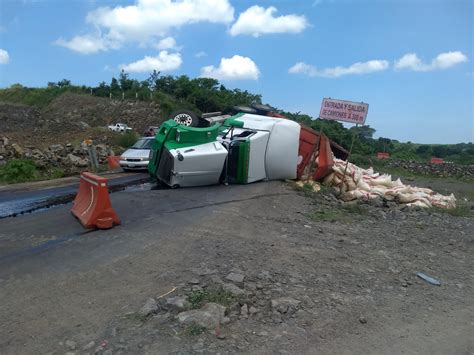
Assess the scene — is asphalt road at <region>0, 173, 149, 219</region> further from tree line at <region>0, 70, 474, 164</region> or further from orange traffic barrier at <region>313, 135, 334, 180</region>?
tree line at <region>0, 70, 474, 164</region>

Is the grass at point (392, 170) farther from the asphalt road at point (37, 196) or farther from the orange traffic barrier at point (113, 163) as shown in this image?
the asphalt road at point (37, 196)

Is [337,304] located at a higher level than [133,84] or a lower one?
lower

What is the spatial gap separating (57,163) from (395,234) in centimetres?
1621

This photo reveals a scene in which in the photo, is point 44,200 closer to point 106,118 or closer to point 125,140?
point 125,140

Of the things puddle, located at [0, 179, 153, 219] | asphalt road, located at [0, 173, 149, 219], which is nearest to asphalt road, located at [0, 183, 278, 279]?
puddle, located at [0, 179, 153, 219]

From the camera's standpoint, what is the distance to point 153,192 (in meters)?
12.1

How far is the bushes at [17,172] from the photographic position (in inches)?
666

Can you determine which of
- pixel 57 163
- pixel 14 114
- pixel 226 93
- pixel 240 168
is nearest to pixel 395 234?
pixel 240 168

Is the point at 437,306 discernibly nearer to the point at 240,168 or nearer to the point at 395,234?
the point at 395,234

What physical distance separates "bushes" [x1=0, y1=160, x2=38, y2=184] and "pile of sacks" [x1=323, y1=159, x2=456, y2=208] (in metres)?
10.9

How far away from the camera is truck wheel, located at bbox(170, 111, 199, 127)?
15531mm

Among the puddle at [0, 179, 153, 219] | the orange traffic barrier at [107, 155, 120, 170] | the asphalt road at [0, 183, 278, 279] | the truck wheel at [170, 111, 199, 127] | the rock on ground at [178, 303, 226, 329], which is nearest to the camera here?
the rock on ground at [178, 303, 226, 329]

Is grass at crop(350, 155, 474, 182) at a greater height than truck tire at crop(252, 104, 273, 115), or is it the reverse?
truck tire at crop(252, 104, 273, 115)

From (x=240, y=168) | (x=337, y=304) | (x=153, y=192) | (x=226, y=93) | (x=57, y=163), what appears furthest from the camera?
(x=226, y=93)
